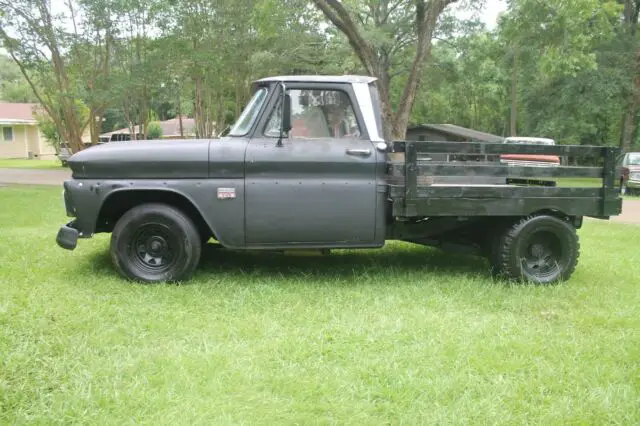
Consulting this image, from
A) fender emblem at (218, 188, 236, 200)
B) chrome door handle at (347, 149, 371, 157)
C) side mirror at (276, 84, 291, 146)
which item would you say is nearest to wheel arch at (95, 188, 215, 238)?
fender emblem at (218, 188, 236, 200)

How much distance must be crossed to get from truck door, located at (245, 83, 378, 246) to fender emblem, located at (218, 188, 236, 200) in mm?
133

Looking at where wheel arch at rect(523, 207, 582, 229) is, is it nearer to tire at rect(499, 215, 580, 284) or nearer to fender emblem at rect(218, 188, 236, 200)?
tire at rect(499, 215, 580, 284)

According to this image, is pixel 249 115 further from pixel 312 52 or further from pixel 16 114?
pixel 16 114

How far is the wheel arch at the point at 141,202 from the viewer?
5.50 m

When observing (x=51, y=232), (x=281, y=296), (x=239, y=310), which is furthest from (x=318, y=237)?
(x=51, y=232)

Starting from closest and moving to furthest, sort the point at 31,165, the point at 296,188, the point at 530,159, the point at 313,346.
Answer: the point at 313,346
the point at 296,188
the point at 530,159
the point at 31,165

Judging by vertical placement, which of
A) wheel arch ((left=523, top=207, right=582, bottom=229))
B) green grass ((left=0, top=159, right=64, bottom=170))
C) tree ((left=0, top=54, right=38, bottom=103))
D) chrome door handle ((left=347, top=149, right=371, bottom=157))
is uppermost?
tree ((left=0, top=54, right=38, bottom=103))

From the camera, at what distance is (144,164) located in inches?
216

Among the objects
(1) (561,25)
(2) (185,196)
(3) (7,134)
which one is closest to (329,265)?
(2) (185,196)

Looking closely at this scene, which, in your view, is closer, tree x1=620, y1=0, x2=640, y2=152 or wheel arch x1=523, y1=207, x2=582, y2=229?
wheel arch x1=523, y1=207, x2=582, y2=229

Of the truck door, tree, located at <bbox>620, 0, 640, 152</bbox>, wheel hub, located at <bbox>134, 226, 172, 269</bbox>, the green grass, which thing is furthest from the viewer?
the green grass

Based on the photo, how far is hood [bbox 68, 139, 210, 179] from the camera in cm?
548

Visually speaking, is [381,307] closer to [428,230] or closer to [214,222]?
[428,230]

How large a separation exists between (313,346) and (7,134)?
5152 cm
